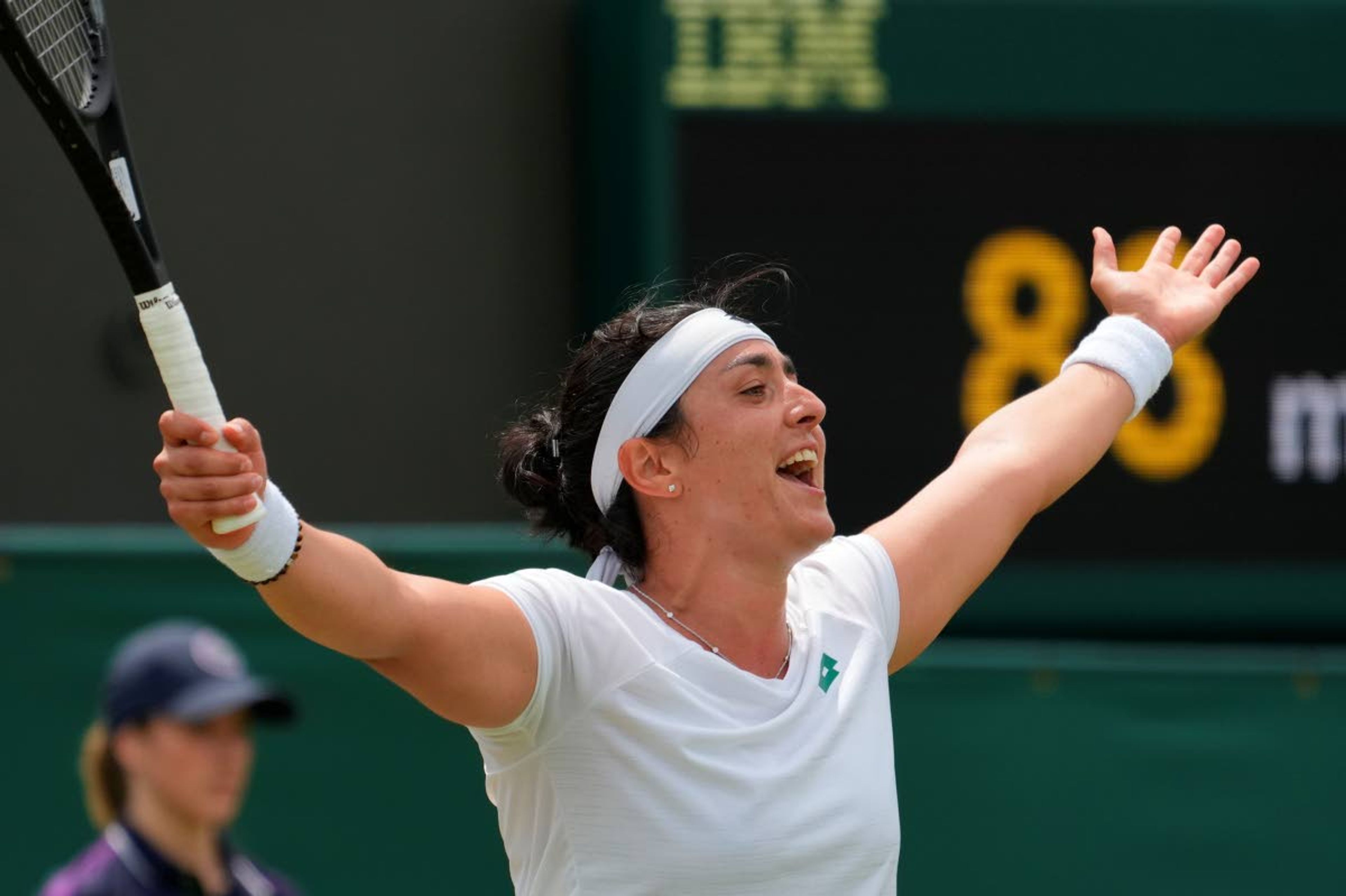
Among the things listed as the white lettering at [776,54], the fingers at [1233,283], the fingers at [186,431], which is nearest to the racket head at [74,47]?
the fingers at [186,431]

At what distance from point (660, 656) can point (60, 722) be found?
212 centimetres

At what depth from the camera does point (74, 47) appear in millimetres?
2547

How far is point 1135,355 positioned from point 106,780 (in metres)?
1.57

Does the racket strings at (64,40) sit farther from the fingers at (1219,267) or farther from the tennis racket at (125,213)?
the fingers at (1219,267)

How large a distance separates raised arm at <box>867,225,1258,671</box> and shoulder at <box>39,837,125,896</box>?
1.10 meters

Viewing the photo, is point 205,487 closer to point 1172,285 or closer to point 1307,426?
point 1172,285

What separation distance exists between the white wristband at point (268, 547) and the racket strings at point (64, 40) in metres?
0.51

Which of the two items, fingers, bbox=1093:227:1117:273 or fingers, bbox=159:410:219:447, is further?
fingers, bbox=1093:227:1117:273

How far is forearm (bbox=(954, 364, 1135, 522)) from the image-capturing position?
10.1 feet

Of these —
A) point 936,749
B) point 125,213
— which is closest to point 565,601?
point 125,213

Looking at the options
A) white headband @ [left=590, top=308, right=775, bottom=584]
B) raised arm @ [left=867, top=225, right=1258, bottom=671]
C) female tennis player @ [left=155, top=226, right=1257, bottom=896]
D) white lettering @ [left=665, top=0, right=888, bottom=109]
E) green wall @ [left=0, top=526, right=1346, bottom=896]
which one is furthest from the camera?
white lettering @ [left=665, top=0, right=888, bottom=109]

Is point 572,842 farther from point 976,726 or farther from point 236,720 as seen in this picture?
point 976,726

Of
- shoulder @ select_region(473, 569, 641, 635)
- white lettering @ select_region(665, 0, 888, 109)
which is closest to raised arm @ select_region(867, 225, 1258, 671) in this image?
shoulder @ select_region(473, 569, 641, 635)

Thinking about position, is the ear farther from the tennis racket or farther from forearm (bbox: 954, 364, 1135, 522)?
the tennis racket
